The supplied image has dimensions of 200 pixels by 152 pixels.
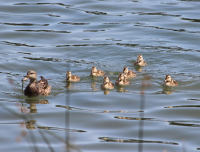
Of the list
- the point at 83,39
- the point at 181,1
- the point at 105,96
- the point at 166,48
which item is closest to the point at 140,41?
the point at 166,48

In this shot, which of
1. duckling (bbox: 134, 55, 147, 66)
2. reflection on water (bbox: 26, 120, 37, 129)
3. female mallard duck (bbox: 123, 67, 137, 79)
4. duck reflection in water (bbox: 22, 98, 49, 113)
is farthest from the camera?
duckling (bbox: 134, 55, 147, 66)

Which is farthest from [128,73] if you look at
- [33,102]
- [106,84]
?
[33,102]

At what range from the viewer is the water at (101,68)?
6.83 m

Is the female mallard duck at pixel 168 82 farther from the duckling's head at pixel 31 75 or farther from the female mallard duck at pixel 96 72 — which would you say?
the duckling's head at pixel 31 75

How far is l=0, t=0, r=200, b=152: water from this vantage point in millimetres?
6832

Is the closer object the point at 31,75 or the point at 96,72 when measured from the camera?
the point at 31,75

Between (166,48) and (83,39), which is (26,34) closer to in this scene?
(83,39)

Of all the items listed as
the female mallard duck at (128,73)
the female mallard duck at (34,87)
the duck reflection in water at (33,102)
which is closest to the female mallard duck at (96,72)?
the female mallard duck at (128,73)

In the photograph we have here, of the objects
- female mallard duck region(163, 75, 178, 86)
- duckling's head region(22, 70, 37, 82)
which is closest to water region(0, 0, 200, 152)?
female mallard duck region(163, 75, 178, 86)

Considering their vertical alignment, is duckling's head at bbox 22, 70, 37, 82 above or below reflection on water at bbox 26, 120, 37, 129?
above

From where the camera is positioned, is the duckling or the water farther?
the duckling

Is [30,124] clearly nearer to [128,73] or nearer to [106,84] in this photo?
[106,84]

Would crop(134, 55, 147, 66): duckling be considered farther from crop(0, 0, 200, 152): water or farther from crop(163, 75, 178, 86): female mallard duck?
crop(163, 75, 178, 86): female mallard duck

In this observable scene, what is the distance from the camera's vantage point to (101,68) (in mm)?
12336
